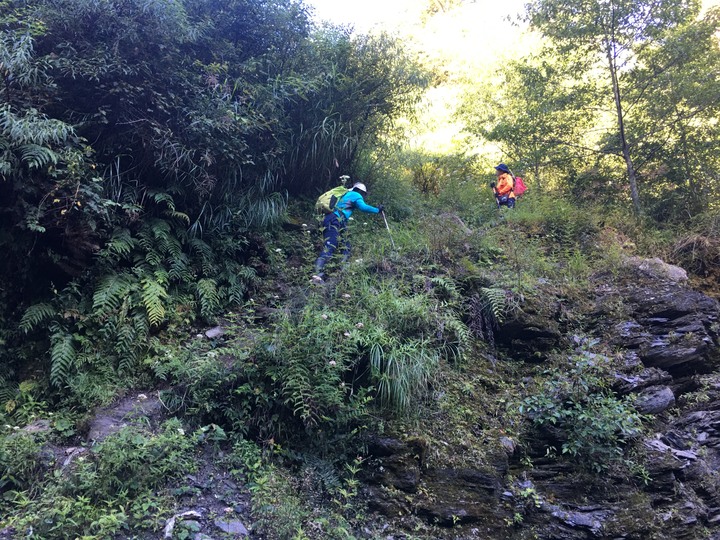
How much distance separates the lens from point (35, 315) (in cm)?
607

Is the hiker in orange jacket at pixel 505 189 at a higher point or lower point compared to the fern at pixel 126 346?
higher

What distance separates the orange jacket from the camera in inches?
482

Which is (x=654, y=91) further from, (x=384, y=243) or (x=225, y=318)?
(x=225, y=318)

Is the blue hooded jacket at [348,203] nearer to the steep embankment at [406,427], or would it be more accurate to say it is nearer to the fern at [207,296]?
the steep embankment at [406,427]

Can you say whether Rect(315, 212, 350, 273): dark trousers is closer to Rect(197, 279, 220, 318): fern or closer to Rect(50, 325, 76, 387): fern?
Rect(197, 279, 220, 318): fern

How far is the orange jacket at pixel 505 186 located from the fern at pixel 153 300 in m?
8.14

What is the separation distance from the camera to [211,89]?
322 inches

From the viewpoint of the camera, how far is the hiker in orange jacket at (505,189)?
12195 mm

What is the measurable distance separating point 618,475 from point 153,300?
5.72m

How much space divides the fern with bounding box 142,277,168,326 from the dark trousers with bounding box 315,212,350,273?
2324mm

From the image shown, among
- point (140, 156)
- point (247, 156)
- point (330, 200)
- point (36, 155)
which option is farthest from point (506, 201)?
point (36, 155)

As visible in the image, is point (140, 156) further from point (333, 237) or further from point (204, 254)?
point (333, 237)

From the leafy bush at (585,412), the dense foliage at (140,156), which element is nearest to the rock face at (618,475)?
the leafy bush at (585,412)

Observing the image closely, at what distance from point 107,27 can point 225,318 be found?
4.20 meters
